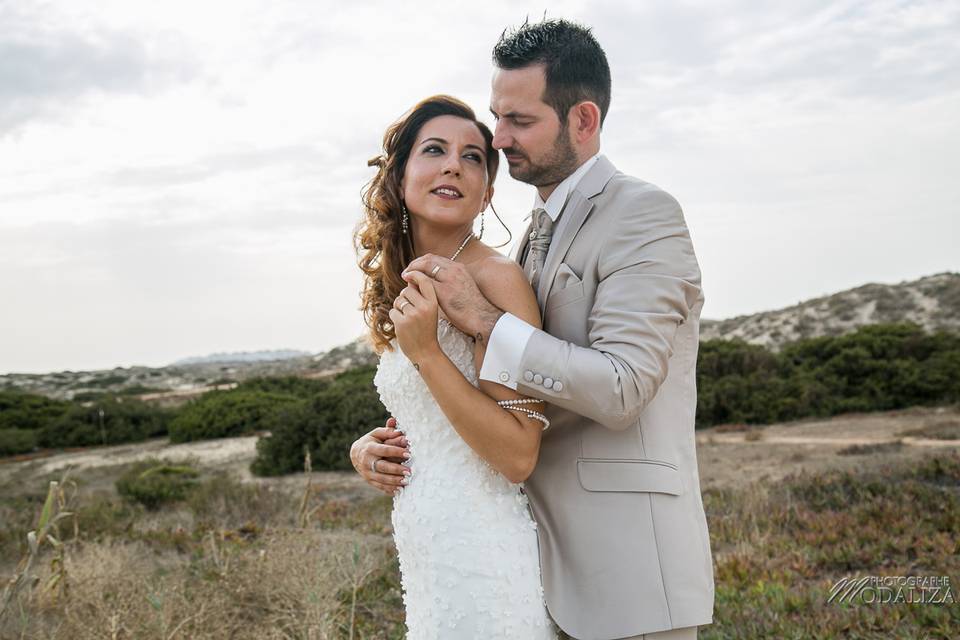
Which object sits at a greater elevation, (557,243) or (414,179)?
(414,179)

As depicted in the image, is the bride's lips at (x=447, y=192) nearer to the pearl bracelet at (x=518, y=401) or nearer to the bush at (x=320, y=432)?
the pearl bracelet at (x=518, y=401)

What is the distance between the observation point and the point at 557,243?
2332mm

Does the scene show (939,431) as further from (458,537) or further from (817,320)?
(817,320)

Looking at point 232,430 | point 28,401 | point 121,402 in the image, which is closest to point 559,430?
point 232,430

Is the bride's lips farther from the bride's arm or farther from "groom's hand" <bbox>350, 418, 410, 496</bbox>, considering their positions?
"groom's hand" <bbox>350, 418, 410, 496</bbox>

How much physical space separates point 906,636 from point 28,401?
23.4m

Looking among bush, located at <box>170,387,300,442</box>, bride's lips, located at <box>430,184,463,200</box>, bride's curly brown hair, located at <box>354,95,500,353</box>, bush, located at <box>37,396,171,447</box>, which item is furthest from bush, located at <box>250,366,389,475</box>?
bride's lips, located at <box>430,184,463,200</box>

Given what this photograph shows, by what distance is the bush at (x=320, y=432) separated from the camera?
1415 centimetres

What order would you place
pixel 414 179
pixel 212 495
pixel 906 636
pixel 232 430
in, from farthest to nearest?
pixel 232 430 → pixel 212 495 → pixel 906 636 → pixel 414 179

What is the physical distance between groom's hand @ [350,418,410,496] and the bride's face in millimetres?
764

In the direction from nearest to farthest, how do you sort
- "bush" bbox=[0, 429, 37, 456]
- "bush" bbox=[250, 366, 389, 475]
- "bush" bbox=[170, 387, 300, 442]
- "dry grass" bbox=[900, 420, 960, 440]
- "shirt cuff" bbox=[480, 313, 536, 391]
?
"shirt cuff" bbox=[480, 313, 536, 391] < "dry grass" bbox=[900, 420, 960, 440] < "bush" bbox=[250, 366, 389, 475] < "bush" bbox=[0, 429, 37, 456] < "bush" bbox=[170, 387, 300, 442]

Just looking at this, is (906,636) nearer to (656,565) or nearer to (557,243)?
(656,565)

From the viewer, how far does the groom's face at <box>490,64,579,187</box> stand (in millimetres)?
2451

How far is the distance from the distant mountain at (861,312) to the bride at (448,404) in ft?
82.4
